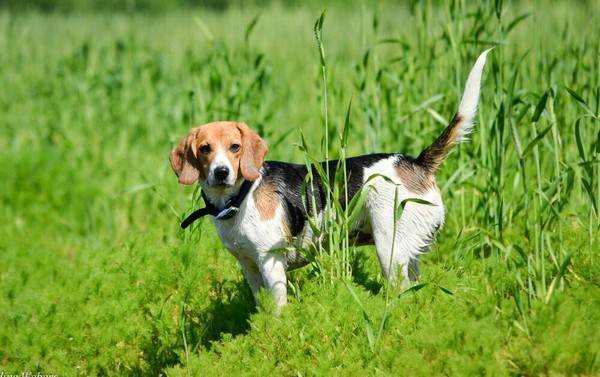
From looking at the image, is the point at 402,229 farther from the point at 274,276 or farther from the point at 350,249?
the point at 274,276

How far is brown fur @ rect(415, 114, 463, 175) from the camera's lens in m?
4.66

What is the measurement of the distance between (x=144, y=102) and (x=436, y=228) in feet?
20.2

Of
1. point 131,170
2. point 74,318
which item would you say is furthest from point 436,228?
point 131,170

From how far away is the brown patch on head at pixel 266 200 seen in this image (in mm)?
4570

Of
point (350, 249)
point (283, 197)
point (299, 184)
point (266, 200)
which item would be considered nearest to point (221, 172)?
point (266, 200)

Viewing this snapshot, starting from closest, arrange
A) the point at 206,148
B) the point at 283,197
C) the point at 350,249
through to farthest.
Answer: the point at 206,148, the point at 283,197, the point at 350,249

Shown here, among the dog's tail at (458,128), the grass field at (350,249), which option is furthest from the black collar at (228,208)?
the dog's tail at (458,128)

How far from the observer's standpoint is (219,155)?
173 inches

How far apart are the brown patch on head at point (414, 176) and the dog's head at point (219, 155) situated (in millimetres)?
822

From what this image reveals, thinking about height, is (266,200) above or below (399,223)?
above

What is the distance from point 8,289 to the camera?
614 centimetres

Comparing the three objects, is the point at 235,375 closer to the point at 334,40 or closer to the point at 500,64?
the point at 500,64

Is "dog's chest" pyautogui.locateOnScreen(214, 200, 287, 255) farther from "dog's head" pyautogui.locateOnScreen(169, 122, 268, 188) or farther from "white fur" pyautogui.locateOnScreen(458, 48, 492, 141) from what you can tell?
"white fur" pyautogui.locateOnScreen(458, 48, 492, 141)

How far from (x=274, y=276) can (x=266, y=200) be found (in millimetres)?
442
